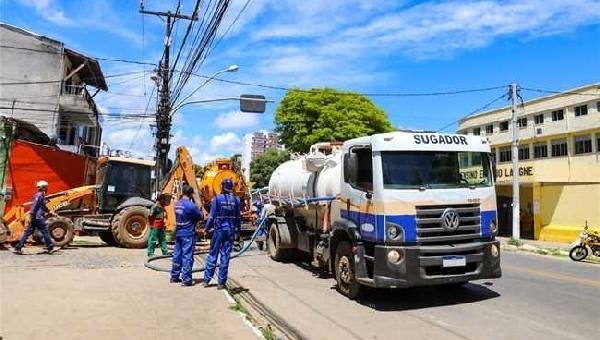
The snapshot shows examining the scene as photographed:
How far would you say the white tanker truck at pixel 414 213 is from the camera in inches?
328

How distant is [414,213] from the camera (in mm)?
8352

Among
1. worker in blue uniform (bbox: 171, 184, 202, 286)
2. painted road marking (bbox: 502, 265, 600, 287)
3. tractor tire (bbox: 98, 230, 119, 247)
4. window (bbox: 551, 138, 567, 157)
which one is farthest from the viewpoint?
window (bbox: 551, 138, 567, 157)

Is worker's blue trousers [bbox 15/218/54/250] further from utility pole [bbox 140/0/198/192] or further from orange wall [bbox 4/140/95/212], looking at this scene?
utility pole [bbox 140/0/198/192]

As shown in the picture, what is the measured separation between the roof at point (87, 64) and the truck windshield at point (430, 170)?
98.6 ft

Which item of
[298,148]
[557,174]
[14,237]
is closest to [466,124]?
[298,148]

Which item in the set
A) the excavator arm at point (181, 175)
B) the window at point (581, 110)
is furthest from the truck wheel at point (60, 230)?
the window at point (581, 110)

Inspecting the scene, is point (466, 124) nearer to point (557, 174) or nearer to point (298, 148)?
point (298, 148)

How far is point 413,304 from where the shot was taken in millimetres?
8859

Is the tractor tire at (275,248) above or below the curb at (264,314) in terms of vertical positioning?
above

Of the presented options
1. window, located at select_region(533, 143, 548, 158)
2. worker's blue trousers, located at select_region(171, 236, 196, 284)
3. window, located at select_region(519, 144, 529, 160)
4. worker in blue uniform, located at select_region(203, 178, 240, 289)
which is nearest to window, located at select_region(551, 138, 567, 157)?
window, located at select_region(533, 143, 548, 158)

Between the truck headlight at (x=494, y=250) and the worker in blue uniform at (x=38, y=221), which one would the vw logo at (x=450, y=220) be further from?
the worker in blue uniform at (x=38, y=221)

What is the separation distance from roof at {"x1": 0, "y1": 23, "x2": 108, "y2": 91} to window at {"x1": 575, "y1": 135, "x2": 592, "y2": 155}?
3324 cm

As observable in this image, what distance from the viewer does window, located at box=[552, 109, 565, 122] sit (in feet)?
134

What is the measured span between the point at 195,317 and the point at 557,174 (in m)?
25.0
